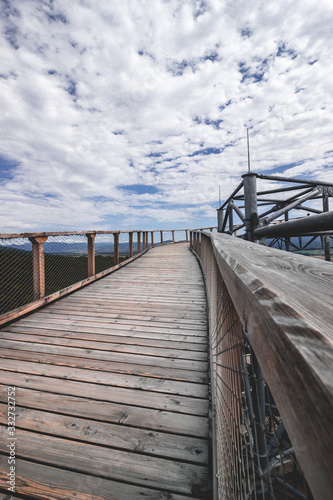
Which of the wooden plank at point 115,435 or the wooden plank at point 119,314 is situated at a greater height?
the wooden plank at point 119,314

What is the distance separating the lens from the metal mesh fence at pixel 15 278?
4.56 meters

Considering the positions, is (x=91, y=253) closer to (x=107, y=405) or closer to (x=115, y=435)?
(x=107, y=405)

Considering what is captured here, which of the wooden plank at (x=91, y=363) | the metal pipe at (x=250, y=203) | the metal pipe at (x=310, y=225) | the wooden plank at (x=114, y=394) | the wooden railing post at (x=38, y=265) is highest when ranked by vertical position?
the metal pipe at (x=250, y=203)

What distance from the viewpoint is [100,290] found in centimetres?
545

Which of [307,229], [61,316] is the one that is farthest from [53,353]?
[307,229]

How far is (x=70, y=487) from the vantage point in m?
1.40

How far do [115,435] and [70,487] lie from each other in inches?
14.7

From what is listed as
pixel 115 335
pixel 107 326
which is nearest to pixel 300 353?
pixel 115 335

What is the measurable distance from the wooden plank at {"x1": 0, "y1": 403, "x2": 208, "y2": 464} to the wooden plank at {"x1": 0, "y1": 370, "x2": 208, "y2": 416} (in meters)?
0.23

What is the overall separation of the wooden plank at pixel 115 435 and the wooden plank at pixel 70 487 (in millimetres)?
208

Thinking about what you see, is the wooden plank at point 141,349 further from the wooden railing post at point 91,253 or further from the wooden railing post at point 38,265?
the wooden railing post at point 91,253

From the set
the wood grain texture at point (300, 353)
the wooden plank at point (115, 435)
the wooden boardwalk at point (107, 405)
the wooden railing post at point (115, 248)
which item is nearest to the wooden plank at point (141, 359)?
the wooden boardwalk at point (107, 405)

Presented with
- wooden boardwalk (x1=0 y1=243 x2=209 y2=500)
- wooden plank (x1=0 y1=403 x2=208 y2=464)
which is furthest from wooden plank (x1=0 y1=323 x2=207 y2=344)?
wooden plank (x1=0 y1=403 x2=208 y2=464)

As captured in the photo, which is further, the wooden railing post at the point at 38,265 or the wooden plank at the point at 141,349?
the wooden railing post at the point at 38,265
